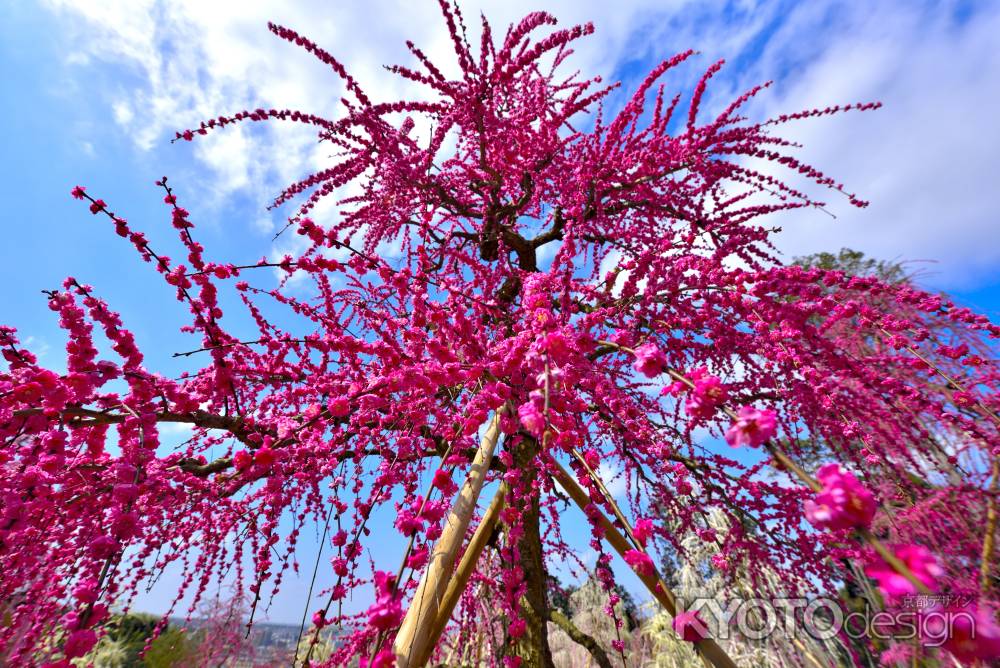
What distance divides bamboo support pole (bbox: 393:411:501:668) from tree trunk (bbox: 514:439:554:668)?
3.22ft

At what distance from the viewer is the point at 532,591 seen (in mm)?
3420

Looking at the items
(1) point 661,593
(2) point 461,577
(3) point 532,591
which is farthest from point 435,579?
(3) point 532,591

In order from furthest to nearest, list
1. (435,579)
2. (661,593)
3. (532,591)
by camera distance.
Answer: (532,591) < (435,579) < (661,593)

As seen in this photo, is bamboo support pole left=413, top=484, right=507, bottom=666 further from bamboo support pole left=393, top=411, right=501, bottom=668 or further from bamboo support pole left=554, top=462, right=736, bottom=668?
bamboo support pole left=554, top=462, right=736, bottom=668

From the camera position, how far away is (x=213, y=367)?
2.02m

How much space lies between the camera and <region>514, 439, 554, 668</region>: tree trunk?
3.14 m

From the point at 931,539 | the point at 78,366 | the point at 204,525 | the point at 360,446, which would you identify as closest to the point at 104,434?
the point at 78,366

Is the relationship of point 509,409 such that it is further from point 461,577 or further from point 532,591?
point 532,591

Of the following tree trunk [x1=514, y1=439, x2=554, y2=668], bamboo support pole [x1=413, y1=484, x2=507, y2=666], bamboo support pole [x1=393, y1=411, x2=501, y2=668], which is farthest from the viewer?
tree trunk [x1=514, y1=439, x2=554, y2=668]

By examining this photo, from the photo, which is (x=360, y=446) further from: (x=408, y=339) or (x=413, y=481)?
(x=408, y=339)

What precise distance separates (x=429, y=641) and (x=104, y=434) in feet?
6.26

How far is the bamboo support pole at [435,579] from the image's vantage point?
5.06 ft

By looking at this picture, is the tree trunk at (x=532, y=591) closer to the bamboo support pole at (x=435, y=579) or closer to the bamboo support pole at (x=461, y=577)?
the bamboo support pole at (x=461, y=577)

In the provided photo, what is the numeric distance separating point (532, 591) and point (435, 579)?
2.17m
